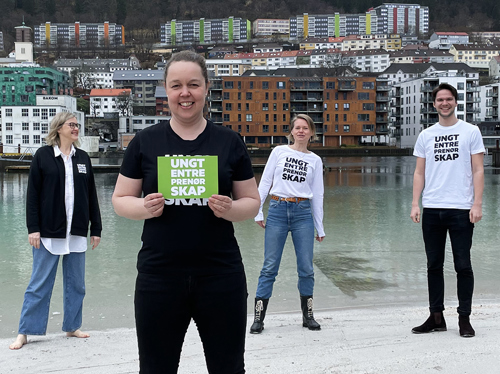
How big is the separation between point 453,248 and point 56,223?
9.31ft

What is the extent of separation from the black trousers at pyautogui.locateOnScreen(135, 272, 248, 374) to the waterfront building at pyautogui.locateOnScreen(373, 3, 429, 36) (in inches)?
8054

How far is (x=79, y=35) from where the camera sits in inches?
7554

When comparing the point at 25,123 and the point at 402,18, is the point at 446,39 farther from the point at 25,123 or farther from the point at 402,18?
the point at 25,123

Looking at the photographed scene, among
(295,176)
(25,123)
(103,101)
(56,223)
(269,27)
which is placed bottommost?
(56,223)

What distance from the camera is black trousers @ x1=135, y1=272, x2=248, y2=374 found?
227 cm

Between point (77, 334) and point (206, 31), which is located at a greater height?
point (206, 31)

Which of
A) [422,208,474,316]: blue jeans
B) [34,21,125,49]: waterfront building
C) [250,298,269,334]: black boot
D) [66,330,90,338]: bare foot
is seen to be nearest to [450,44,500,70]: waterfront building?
[34,21,125,49]: waterfront building

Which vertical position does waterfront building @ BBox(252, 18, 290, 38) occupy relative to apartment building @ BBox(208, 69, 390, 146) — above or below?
above

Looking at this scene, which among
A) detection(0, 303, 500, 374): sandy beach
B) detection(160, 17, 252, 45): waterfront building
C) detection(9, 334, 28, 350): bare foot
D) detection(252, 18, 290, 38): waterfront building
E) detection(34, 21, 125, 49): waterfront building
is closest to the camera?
detection(0, 303, 500, 374): sandy beach

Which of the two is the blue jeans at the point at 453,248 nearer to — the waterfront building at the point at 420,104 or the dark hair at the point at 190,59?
the dark hair at the point at 190,59

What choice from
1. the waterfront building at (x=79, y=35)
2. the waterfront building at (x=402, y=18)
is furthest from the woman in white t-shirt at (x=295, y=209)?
the waterfront building at (x=402, y=18)

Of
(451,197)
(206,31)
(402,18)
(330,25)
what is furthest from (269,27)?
(451,197)

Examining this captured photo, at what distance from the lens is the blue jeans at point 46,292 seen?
3.96 m

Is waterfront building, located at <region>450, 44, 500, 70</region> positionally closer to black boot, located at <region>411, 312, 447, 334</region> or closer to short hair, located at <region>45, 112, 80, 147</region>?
black boot, located at <region>411, 312, 447, 334</region>
